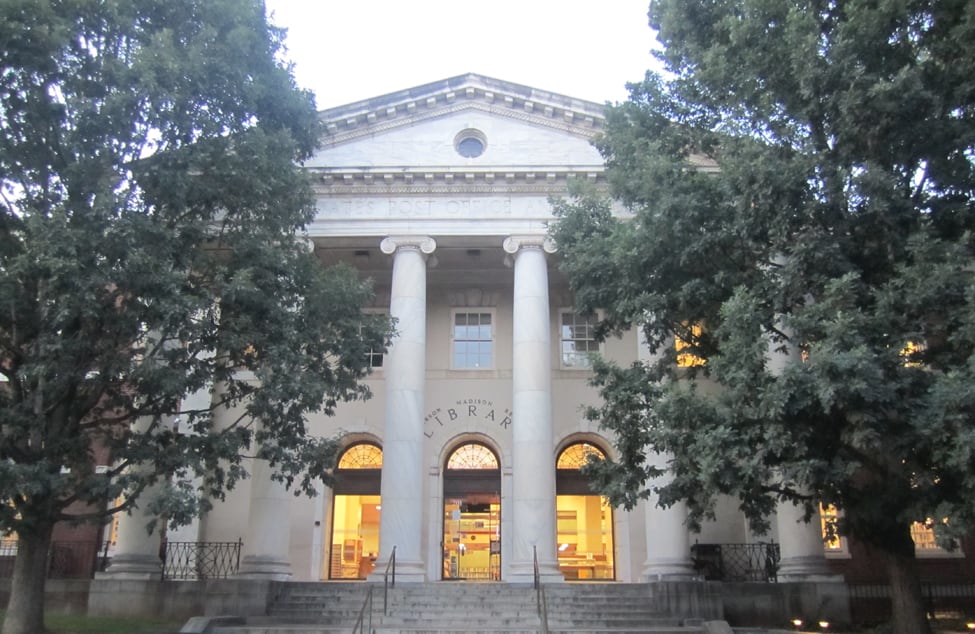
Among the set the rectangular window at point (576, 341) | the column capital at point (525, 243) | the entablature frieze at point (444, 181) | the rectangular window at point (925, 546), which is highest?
the entablature frieze at point (444, 181)

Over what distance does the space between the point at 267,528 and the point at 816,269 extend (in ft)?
43.8

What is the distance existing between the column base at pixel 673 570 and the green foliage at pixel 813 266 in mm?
5995

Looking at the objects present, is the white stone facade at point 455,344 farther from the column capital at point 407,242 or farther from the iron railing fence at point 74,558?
the iron railing fence at point 74,558

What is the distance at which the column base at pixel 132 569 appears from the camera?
65.5 ft

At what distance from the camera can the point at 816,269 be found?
12.9 metres

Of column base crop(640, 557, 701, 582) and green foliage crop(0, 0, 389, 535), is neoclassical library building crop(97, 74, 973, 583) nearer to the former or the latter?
column base crop(640, 557, 701, 582)

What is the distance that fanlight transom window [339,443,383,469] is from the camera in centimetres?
2555

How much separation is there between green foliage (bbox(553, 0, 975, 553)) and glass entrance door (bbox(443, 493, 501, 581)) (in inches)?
406

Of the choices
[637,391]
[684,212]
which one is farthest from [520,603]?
[684,212]

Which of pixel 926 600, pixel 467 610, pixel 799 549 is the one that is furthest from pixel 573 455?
pixel 926 600

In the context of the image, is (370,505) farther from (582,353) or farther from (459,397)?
(582,353)

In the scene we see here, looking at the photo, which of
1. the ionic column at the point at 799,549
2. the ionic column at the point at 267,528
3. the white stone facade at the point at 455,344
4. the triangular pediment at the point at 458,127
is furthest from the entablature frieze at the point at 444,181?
the ionic column at the point at 799,549

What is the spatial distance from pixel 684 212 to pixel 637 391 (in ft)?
9.80

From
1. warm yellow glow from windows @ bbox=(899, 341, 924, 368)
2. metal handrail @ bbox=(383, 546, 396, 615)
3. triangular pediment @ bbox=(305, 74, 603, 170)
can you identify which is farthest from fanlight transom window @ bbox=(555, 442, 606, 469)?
warm yellow glow from windows @ bbox=(899, 341, 924, 368)
